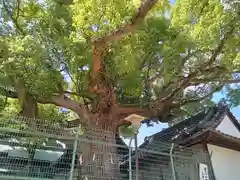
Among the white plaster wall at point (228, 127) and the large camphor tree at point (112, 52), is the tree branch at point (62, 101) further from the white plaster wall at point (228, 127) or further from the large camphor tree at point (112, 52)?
the white plaster wall at point (228, 127)

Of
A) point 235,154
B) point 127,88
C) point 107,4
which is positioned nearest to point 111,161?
point 127,88

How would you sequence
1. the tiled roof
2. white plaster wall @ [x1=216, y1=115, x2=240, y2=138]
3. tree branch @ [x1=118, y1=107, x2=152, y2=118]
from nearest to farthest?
tree branch @ [x1=118, y1=107, x2=152, y2=118] < the tiled roof < white plaster wall @ [x1=216, y1=115, x2=240, y2=138]

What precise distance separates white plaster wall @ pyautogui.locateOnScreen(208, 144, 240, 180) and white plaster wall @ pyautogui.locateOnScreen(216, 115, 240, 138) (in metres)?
0.87

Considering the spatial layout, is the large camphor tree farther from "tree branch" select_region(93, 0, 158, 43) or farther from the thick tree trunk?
the thick tree trunk

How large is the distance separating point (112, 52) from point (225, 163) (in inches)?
222

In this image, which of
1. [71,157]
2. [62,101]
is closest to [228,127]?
[62,101]

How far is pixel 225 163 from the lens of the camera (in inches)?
402

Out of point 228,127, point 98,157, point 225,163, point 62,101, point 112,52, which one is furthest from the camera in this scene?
point 228,127

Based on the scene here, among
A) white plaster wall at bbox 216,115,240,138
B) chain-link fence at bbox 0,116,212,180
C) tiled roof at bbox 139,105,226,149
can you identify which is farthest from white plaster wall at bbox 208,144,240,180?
chain-link fence at bbox 0,116,212,180

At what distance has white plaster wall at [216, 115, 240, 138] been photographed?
1111 cm

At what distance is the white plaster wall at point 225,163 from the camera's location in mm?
9781

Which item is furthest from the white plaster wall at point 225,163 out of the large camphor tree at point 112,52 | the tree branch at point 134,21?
the tree branch at point 134,21

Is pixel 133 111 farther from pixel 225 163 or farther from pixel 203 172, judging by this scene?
pixel 225 163

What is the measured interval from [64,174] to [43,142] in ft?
2.97
